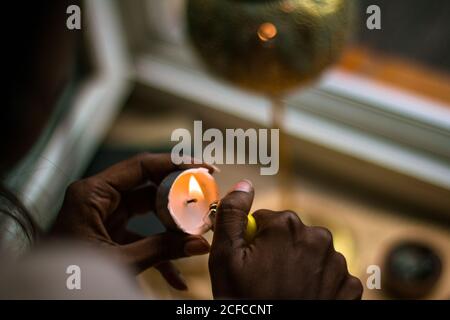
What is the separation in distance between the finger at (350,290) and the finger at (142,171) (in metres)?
0.15

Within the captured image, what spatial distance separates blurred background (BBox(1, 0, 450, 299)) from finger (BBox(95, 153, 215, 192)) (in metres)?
0.13

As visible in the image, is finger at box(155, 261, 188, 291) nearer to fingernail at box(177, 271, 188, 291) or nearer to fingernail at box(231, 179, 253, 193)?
fingernail at box(177, 271, 188, 291)

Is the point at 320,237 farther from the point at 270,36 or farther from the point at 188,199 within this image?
the point at 270,36

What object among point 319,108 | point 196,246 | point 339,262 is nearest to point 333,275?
point 339,262

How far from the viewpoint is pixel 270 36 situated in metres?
0.72

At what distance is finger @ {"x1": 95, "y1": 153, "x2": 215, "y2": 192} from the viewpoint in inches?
23.3

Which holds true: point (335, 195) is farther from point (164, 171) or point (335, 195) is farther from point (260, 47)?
point (164, 171)

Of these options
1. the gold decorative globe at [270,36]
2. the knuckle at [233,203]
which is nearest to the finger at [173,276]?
the knuckle at [233,203]

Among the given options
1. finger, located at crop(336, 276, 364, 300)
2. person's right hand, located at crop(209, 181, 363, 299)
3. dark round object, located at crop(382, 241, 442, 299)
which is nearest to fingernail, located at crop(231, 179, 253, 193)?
person's right hand, located at crop(209, 181, 363, 299)

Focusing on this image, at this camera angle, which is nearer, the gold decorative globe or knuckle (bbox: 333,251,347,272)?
knuckle (bbox: 333,251,347,272)

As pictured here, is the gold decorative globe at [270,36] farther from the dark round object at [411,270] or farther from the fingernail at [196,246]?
the dark round object at [411,270]

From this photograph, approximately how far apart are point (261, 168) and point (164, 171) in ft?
0.65

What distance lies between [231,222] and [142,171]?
102 millimetres

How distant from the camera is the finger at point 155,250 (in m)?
0.59
